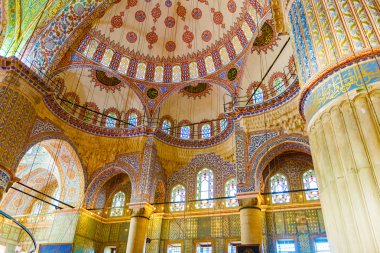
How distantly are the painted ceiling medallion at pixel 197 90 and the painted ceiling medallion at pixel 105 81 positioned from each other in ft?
9.43

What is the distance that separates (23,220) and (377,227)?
50.9 ft

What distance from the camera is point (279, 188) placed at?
1131 cm

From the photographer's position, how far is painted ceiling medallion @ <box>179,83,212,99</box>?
→ 13995mm

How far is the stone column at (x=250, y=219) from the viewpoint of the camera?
28.8 ft

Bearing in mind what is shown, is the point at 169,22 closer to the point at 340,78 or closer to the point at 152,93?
the point at 152,93

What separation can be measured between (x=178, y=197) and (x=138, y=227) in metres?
2.56

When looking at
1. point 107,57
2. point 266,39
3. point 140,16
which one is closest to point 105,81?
point 107,57

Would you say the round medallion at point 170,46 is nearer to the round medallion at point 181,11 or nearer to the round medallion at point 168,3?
the round medallion at point 181,11

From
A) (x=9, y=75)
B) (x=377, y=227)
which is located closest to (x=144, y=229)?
(x=9, y=75)

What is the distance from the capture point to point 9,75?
9.23 meters

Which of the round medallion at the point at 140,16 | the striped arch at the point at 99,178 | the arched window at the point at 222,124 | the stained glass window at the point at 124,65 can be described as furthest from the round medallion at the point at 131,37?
the striped arch at the point at 99,178

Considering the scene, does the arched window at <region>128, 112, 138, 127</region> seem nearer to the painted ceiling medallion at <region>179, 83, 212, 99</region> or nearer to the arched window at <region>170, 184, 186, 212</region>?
the painted ceiling medallion at <region>179, 83, 212, 99</region>

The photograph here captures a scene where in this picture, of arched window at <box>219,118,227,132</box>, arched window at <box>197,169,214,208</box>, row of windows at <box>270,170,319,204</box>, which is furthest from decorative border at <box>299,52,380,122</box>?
arched window at <box>219,118,227,132</box>

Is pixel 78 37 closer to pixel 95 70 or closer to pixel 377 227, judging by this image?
pixel 95 70
